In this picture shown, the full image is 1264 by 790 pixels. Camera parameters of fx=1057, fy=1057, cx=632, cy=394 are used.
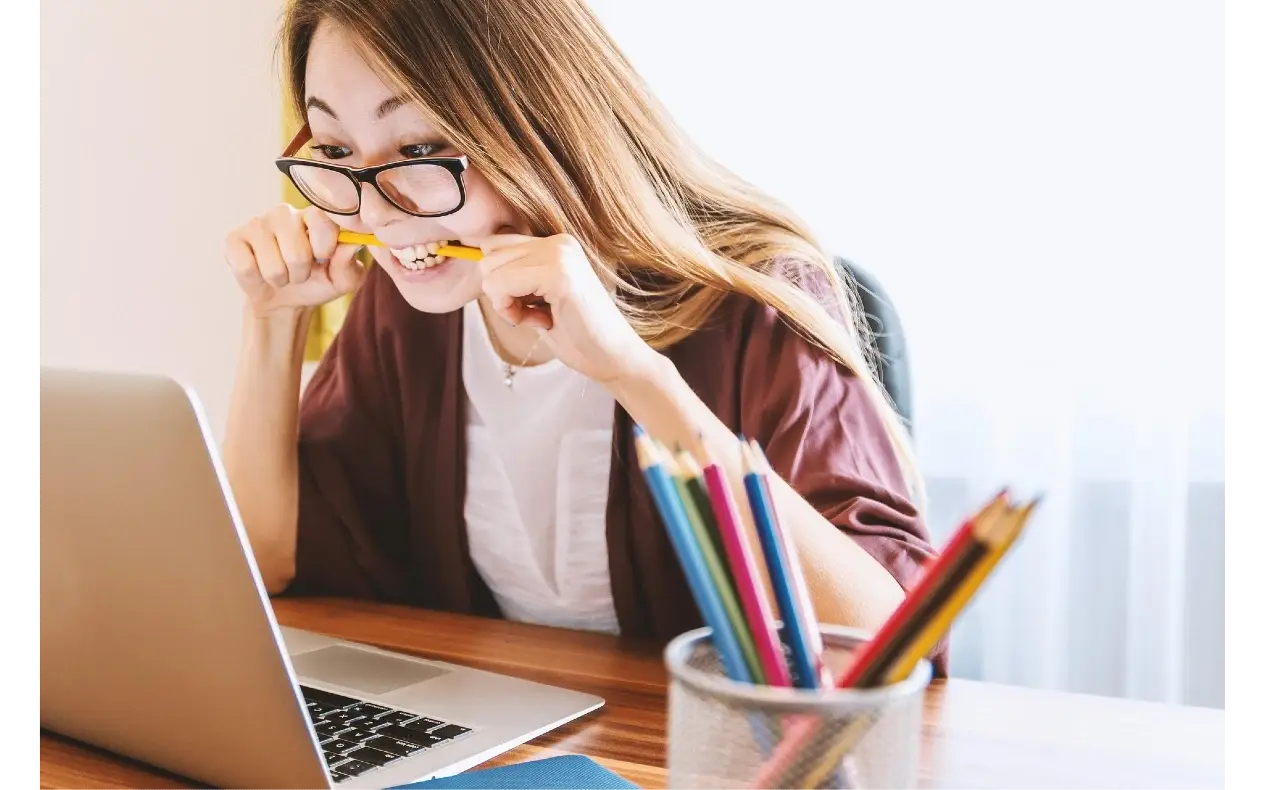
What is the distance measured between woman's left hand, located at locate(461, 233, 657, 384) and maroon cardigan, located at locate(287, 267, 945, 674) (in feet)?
0.72

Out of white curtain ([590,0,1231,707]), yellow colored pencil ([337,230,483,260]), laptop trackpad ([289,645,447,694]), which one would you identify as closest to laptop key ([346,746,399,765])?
laptop trackpad ([289,645,447,694])

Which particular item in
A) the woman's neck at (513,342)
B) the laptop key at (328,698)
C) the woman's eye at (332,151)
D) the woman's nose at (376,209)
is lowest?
the laptop key at (328,698)

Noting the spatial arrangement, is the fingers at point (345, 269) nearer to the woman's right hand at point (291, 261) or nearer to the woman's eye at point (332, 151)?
the woman's right hand at point (291, 261)

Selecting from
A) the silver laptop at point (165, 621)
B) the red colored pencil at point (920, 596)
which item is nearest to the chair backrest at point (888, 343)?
the silver laptop at point (165, 621)

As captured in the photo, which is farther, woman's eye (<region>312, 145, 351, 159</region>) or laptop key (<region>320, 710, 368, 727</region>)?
woman's eye (<region>312, 145, 351, 159</region>)

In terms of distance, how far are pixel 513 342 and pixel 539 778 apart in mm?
748

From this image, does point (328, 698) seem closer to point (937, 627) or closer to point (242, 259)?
point (937, 627)

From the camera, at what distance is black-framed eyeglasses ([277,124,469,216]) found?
98 cm

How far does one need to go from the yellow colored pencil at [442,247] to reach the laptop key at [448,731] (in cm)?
43

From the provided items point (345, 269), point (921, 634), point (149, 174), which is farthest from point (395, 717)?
point (149, 174)

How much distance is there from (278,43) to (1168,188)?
139 centimetres

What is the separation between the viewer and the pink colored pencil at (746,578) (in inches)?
13.7

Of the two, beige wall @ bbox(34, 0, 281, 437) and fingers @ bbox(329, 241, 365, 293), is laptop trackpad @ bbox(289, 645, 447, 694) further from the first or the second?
beige wall @ bbox(34, 0, 281, 437)

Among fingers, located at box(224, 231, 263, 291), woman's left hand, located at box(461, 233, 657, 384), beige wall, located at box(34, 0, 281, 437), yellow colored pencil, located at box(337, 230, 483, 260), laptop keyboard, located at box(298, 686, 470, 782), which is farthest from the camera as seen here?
beige wall, located at box(34, 0, 281, 437)
